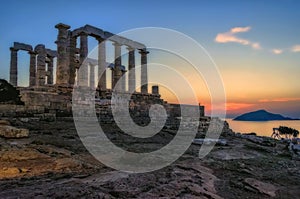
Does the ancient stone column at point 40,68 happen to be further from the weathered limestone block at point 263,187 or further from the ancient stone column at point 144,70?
the weathered limestone block at point 263,187

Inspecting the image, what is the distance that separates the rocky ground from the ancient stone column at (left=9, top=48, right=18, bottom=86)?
2138cm

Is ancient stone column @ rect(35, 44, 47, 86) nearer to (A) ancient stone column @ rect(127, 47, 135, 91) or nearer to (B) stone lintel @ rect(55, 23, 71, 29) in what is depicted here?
(B) stone lintel @ rect(55, 23, 71, 29)

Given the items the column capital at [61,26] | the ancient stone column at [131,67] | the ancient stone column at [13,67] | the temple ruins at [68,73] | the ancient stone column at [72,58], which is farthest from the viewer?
the ancient stone column at [131,67]

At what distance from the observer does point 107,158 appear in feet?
22.2

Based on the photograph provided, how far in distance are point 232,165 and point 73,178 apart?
465cm

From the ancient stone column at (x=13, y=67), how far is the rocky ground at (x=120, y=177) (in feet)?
70.1

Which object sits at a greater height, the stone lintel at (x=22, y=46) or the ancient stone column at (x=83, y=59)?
the stone lintel at (x=22, y=46)

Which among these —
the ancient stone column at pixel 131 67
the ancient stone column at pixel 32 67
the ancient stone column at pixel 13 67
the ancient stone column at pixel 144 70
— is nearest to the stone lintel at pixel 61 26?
the ancient stone column at pixel 131 67

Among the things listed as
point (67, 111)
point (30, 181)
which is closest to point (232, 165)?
point (30, 181)

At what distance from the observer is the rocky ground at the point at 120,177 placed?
394cm

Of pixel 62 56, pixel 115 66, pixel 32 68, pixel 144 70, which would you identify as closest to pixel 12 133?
pixel 62 56

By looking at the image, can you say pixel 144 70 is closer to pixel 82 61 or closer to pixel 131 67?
pixel 131 67

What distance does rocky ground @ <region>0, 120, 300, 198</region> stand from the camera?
3936 mm

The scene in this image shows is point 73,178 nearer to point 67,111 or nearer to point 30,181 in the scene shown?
point 30,181
